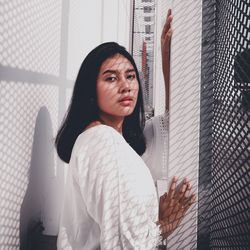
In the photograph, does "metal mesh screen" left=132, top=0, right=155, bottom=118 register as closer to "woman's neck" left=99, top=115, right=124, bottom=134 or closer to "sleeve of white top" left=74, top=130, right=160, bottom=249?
"woman's neck" left=99, top=115, right=124, bottom=134

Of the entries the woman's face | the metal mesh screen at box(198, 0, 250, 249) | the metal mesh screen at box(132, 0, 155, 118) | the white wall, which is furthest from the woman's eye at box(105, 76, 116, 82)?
the metal mesh screen at box(132, 0, 155, 118)

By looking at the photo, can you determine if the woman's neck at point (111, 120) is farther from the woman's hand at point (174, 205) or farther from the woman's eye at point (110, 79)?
the woman's hand at point (174, 205)

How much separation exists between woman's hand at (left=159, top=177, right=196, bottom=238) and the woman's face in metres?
0.42

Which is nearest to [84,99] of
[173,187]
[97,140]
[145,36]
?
[97,140]

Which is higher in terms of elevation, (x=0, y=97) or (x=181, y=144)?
(x=0, y=97)

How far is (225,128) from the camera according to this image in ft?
2.39

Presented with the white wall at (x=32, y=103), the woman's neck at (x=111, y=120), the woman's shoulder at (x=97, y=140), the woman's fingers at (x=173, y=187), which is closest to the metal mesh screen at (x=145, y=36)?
the white wall at (x=32, y=103)

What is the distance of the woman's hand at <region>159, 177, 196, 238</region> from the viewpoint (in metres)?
0.78

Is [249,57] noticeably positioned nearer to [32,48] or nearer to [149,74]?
[32,48]

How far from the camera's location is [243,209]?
685 mm

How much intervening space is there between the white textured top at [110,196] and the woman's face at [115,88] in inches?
8.9

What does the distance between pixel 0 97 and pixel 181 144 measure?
55 cm

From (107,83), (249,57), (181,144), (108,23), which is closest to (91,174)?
(181,144)

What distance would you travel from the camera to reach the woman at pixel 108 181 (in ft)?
2.70
